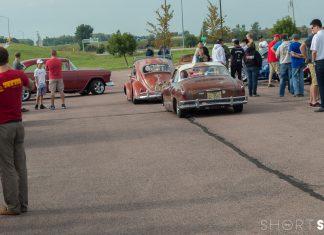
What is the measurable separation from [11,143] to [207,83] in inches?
354

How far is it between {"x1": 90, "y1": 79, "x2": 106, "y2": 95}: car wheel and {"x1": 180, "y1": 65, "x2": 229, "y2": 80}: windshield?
1183 centimetres

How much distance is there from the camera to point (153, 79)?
2086 cm

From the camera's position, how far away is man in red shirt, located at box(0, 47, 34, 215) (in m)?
7.14

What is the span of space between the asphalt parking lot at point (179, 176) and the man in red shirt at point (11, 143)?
212 millimetres

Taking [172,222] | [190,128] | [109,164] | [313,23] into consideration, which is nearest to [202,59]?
[313,23]

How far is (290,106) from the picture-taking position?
1673cm

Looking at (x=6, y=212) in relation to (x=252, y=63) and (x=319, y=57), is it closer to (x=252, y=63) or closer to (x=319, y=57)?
(x=319, y=57)

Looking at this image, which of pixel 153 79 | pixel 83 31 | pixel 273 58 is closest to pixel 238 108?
pixel 153 79

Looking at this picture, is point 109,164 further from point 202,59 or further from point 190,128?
point 202,59

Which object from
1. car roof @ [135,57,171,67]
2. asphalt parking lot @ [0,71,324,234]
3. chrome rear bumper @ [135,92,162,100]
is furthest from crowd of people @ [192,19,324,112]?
chrome rear bumper @ [135,92,162,100]

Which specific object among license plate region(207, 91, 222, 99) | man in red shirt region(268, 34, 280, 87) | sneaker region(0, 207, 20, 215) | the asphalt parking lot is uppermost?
man in red shirt region(268, 34, 280, 87)

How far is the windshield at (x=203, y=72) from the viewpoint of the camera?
54.1 feet

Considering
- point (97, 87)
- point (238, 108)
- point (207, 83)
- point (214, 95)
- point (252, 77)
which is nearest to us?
point (214, 95)

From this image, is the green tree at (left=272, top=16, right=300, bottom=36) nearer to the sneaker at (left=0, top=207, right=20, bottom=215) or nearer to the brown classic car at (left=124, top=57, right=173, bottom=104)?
the brown classic car at (left=124, top=57, right=173, bottom=104)
